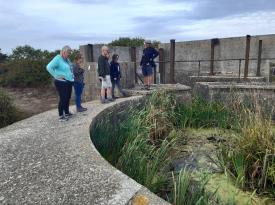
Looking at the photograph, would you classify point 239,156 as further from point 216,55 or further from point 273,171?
point 216,55

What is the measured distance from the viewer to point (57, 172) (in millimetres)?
3887

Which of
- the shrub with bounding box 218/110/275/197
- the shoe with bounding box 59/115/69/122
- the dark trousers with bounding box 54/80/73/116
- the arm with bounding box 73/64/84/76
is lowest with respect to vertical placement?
the shrub with bounding box 218/110/275/197

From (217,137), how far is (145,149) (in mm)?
2421

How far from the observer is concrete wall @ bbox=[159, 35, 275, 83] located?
14.9 metres

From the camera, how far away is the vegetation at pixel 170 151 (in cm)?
445

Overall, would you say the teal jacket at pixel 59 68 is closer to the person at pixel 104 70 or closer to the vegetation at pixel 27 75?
the person at pixel 104 70

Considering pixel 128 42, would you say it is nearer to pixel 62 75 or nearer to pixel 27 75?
pixel 27 75

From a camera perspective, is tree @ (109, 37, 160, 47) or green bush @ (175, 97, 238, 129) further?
tree @ (109, 37, 160, 47)

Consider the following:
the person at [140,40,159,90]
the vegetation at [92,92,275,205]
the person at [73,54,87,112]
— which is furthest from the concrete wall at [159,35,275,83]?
the person at [73,54,87,112]

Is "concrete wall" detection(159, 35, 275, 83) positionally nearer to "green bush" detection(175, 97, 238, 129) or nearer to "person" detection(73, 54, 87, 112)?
"green bush" detection(175, 97, 238, 129)

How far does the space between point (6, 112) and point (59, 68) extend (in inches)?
91.6


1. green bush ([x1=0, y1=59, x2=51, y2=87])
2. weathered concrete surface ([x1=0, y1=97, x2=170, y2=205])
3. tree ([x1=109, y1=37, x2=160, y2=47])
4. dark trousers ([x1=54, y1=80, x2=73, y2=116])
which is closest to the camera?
weathered concrete surface ([x1=0, y1=97, x2=170, y2=205])

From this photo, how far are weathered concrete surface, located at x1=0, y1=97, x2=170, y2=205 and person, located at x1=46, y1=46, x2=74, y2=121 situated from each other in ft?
3.22

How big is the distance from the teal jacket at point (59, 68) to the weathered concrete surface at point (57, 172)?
1128 mm
